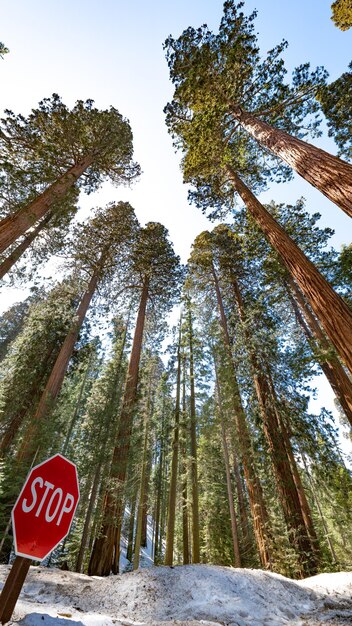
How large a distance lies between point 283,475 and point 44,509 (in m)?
8.55

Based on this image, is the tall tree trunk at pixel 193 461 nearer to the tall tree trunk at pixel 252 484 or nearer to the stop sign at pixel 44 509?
the tall tree trunk at pixel 252 484

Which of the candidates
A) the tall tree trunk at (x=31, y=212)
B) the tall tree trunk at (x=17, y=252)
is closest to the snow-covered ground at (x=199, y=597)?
the tall tree trunk at (x=31, y=212)

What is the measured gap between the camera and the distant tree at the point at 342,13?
6.43 metres

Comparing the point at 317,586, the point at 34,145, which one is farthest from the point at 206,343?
the point at 34,145

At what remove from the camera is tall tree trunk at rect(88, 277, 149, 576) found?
8.36 m

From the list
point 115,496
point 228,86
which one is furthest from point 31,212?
point 115,496

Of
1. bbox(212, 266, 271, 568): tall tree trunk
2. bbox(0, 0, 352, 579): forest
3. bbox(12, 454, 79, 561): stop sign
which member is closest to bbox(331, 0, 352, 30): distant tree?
bbox(0, 0, 352, 579): forest

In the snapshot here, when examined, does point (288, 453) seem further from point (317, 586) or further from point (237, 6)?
point (237, 6)

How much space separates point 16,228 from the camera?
6.60m

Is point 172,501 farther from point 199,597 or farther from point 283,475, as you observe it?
point 199,597

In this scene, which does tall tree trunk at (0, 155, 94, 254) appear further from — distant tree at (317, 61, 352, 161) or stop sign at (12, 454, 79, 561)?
distant tree at (317, 61, 352, 161)

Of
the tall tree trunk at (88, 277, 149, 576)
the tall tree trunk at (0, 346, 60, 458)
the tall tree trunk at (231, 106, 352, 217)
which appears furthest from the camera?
the tall tree trunk at (0, 346, 60, 458)

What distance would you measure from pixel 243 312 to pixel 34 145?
10.1m

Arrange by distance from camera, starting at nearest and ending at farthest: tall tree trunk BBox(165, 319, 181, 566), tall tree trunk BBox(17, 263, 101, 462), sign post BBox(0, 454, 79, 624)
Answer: sign post BBox(0, 454, 79, 624), tall tree trunk BBox(17, 263, 101, 462), tall tree trunk BBox(165, 319, 181, 566)
